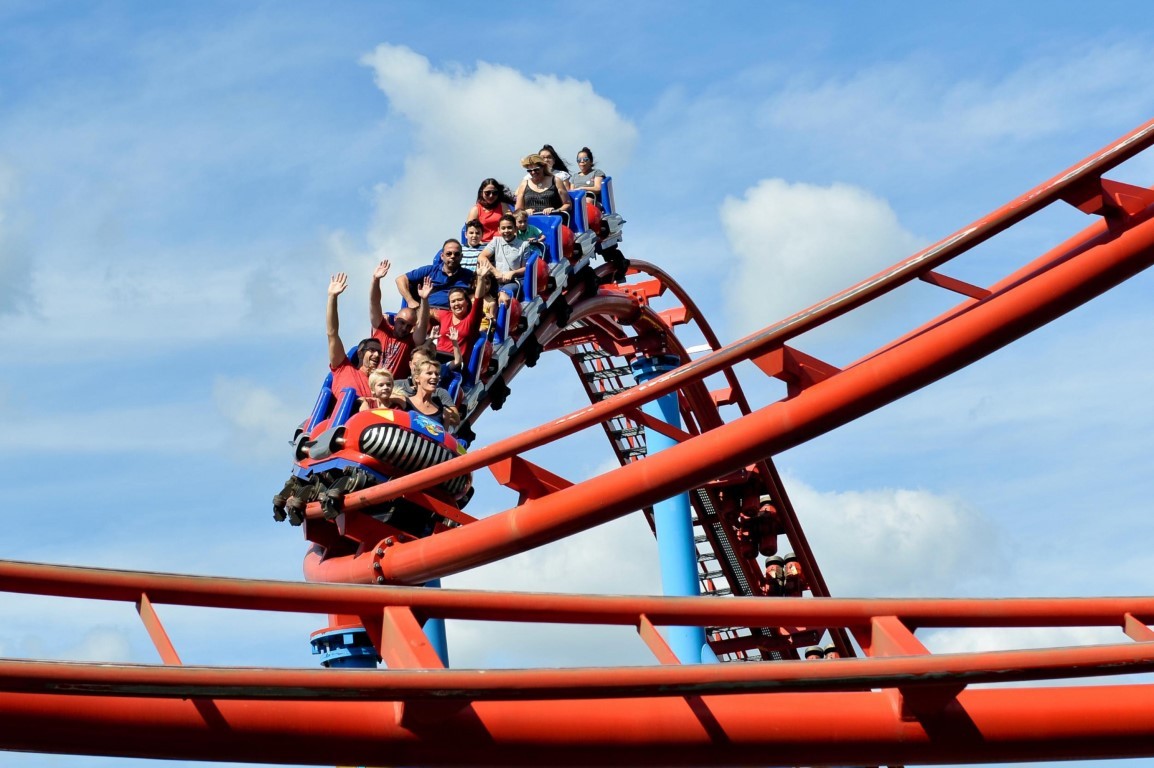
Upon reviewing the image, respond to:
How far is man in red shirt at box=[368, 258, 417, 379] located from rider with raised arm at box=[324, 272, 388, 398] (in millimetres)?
445

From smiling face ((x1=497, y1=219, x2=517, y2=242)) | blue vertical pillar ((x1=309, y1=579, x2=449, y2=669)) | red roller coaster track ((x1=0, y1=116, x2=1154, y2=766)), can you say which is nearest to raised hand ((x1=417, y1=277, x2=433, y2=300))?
smiling face ((x1=497, y1=219, x2=517, y2=242))

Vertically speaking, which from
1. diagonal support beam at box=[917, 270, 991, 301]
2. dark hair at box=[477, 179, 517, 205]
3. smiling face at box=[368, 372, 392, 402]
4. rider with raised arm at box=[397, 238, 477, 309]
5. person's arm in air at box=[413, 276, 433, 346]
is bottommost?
diagonal support beam at box=[917, 270, 991, 301]

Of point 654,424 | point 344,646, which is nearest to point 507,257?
point 344,646

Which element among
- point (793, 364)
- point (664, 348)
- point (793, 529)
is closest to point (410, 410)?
point (793, 364)

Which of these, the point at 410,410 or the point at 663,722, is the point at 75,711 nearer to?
the point at 663,722

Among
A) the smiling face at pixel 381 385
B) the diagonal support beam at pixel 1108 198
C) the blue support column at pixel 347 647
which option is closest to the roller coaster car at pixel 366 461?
the smiling face at pixel 381 385

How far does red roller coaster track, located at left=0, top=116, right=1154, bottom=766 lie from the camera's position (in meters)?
2.80

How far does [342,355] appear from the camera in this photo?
24.3 feet

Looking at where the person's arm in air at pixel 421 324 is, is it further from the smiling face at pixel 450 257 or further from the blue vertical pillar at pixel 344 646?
the blue vertical pillar at pixel 344 646

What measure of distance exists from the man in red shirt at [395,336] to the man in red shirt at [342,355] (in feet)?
1.45

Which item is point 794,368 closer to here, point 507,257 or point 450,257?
point 450,257

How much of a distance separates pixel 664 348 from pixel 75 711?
8.90 meters

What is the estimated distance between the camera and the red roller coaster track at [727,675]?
2.80 meters

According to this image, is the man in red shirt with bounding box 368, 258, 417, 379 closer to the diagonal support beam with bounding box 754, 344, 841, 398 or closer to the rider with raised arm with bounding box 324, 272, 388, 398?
the rider with raised arm with bounding box 324, 272, 388, 398
